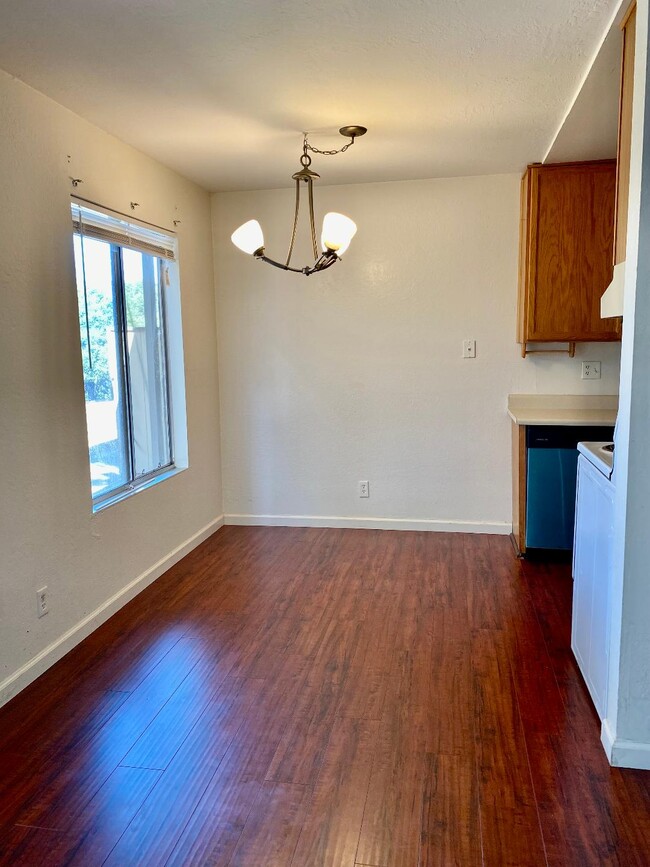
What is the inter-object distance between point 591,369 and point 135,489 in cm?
286

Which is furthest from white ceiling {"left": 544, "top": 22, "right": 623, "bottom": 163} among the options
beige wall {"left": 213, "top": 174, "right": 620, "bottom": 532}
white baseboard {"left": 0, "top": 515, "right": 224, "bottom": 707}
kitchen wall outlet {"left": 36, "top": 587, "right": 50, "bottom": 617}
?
white baseboard {"left": 0, "top": 515, "right": 224, "bottom": 707}

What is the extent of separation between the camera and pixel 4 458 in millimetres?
2385

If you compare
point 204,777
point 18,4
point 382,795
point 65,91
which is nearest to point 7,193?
point 65,91

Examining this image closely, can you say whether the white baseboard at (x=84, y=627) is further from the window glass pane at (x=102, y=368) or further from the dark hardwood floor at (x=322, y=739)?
the window glass pane at (x=102, y=368)

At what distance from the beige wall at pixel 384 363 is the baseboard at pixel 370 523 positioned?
0.01 meters

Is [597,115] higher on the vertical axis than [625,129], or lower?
higher

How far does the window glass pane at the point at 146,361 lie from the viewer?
3.54 metres

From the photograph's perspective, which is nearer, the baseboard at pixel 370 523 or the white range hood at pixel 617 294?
the white range hood at pixel 617 294

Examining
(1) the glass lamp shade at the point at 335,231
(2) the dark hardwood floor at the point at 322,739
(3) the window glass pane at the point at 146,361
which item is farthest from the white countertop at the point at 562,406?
(3) the window glass pane at the point at 146,361

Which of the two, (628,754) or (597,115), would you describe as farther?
(597,115)

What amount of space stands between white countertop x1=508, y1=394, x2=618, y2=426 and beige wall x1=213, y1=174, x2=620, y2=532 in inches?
2.2

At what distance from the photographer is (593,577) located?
2.33 meters

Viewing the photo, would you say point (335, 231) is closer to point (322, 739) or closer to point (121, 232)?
point (121, 232)

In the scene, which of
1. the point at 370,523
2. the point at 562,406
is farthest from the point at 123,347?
the point at 562,406
